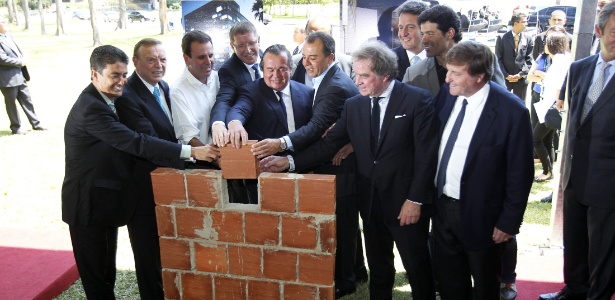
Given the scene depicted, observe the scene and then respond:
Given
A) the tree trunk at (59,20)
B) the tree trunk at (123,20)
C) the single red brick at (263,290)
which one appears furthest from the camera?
the tree trunk at (59,20)

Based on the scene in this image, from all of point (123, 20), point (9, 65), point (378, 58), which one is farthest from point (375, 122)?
point (123, 20)

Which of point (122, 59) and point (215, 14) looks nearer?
point (122, 59)

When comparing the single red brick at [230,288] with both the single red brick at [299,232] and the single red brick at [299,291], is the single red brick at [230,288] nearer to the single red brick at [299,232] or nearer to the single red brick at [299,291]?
the single red brick at [299,291]

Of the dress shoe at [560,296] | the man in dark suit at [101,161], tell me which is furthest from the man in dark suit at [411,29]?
the man in dark suit at [101,161]

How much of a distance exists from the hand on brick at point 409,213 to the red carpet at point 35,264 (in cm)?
250

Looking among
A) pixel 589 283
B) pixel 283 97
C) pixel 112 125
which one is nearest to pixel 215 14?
pixel 283 97

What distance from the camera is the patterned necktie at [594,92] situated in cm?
292

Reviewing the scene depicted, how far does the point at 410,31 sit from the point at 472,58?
1.33m

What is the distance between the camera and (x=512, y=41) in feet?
26.2

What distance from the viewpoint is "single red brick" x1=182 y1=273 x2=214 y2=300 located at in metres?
2.38

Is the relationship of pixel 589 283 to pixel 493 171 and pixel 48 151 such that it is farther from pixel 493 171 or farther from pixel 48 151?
pixel 48 151

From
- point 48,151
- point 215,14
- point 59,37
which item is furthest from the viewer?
point 59,37

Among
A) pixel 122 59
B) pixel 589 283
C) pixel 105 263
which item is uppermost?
pixel 122 59

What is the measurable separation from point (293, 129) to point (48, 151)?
243 inches
